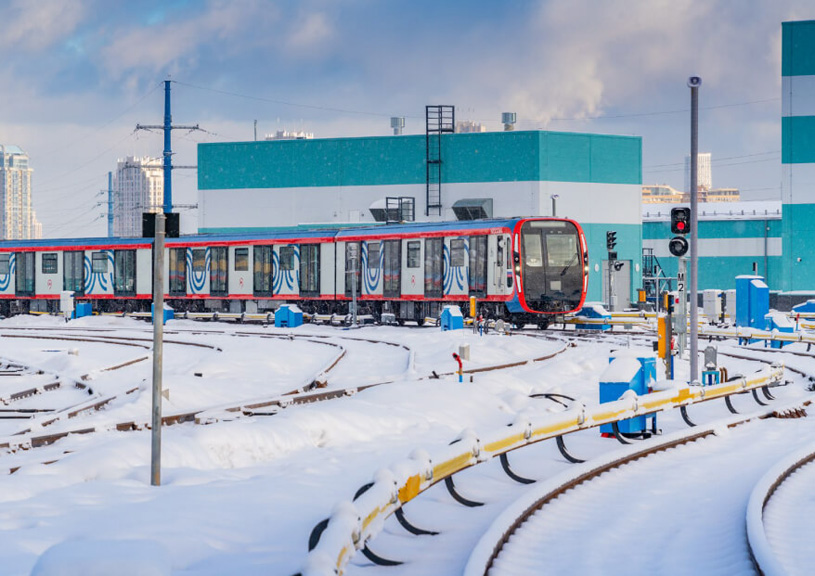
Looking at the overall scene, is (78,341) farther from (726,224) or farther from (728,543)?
(726,224)

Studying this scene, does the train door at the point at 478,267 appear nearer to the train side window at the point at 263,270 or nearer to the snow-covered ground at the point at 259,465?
the snow-covered ground at the point at 259,465

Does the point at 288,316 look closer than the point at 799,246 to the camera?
Yes

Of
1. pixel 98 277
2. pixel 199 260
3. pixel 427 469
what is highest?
pixel 199 260

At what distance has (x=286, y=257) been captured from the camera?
38438 millimetres

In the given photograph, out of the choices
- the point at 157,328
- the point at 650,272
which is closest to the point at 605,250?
the point at 650,272

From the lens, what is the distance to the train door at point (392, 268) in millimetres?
34719

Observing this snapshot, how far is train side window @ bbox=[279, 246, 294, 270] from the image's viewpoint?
38250 mm

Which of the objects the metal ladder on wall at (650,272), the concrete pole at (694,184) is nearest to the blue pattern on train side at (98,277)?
the concrete pole at (694,184)

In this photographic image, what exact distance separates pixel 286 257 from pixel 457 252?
813 centimetres

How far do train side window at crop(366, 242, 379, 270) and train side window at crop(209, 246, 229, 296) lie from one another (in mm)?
6952

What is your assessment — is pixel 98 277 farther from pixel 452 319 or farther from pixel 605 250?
pixel 605 250

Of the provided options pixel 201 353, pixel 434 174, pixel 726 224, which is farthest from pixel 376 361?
pixel 726 224

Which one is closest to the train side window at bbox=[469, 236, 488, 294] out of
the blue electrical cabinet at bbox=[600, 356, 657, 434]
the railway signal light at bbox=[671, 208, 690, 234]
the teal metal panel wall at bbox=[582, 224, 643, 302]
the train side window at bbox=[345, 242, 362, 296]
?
the train side window at bbox=[345, 242, 362, 296]

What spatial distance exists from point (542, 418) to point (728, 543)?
3.04 metres
